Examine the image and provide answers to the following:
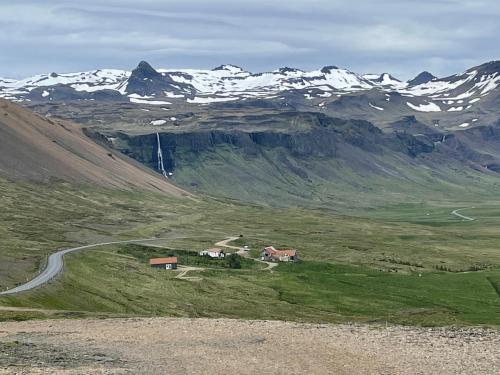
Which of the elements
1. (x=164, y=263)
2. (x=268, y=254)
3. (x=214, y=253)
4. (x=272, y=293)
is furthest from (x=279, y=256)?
(x=272, y=293)

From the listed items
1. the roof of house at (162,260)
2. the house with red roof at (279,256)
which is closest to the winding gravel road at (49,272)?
the roof of house at (162,260)

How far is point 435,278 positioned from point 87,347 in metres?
128

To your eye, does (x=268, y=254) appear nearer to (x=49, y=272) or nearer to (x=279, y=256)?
(x=279, y=256)

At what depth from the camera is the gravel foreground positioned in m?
50.9

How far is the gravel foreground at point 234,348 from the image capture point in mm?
50938

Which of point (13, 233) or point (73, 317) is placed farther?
point (13, 233)

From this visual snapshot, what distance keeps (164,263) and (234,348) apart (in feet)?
367

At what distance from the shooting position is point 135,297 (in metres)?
123

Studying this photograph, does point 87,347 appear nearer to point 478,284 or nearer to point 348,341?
point 348,341

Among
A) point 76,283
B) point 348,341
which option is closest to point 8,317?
point 348,341

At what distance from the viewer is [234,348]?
57.3 m

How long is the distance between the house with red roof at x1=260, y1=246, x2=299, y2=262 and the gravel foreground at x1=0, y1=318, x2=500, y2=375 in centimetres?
12051

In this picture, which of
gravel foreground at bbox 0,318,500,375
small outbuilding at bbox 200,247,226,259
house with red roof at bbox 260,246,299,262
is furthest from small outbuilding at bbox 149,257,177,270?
gravel foreground at bbox 0,318,500,375

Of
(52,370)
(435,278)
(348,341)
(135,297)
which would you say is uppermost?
(52,370)
